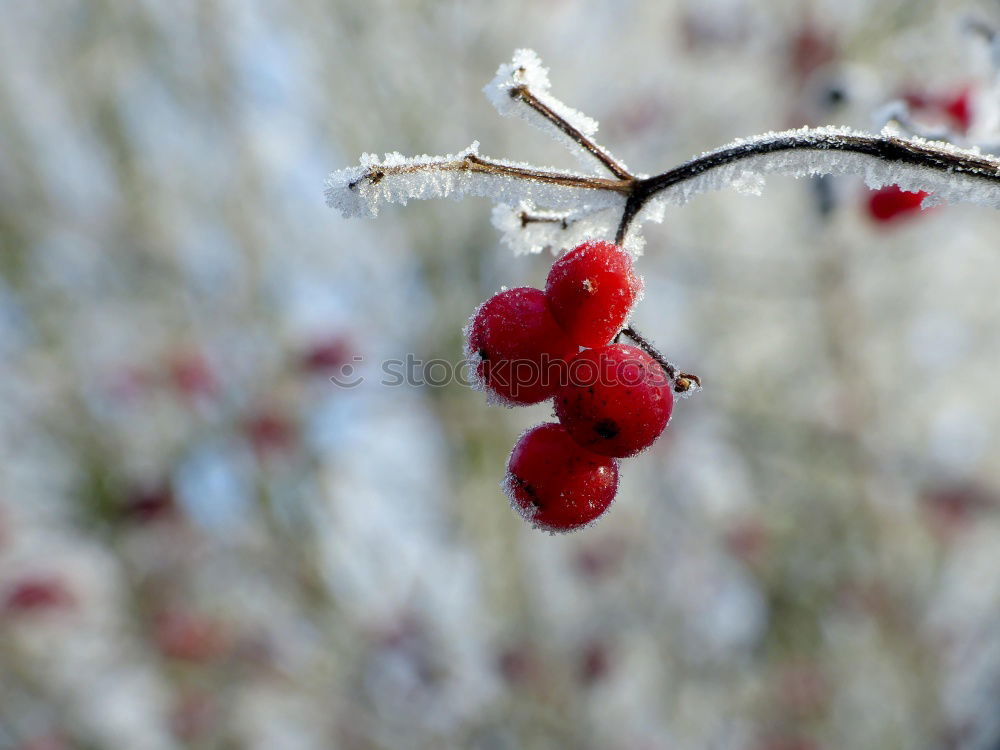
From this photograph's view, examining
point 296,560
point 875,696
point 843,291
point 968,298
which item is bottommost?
point 296,560

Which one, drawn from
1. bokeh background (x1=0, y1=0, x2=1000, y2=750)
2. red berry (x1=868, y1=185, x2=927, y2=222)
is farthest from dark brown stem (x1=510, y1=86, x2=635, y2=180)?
bokeh background (x1=0, y1=0, x2=1000, y2=750)

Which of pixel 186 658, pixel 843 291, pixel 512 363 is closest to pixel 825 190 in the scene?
pixel 512 363

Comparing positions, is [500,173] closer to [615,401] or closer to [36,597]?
[615,401]

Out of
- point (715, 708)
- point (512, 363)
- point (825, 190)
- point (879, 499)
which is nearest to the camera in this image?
point (512, 363)

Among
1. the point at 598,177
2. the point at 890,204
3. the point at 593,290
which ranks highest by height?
the point at 890,204

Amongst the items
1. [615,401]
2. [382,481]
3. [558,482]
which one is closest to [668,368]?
[615,401]

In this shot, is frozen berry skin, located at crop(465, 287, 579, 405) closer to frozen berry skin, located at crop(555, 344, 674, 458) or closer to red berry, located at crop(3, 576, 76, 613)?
frozen berry skin, located at crop(555, 344, 674, 458)

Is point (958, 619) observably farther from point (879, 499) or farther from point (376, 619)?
point (376, 619)
